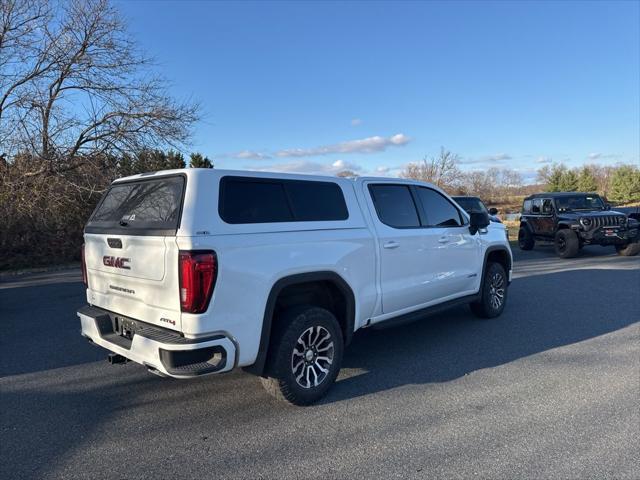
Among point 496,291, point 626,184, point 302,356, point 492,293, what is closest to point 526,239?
point 496,291

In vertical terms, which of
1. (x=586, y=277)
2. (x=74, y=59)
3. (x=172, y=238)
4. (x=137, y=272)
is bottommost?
(x=586, y=277)

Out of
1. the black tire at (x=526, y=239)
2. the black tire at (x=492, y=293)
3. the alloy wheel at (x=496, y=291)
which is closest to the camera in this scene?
the black tire at (x=492, y=293)

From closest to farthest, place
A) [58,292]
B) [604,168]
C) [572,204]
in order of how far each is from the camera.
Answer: [58,292] < [572,204] < [604,168]

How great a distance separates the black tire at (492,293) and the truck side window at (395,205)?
5.98ft

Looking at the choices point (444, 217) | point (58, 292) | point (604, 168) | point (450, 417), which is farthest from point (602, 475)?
point (604, 168)

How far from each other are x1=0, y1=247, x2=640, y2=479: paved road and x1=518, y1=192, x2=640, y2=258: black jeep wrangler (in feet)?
23.5

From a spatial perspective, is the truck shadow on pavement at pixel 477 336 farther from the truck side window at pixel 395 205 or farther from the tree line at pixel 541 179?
the tree line at pixel 541 179

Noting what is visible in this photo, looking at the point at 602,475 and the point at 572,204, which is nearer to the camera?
the point at 602,475

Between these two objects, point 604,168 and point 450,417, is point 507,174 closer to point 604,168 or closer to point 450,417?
point 604,168

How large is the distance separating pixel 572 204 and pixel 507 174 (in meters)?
62.1

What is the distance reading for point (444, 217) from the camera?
5016mm

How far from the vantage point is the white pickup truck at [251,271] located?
9.32ft

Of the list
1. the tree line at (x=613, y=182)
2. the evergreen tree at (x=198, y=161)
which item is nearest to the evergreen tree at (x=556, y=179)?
the tree line at (x=613, y=182)

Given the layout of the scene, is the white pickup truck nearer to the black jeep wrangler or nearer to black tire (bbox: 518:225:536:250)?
the black jeep wrangler
